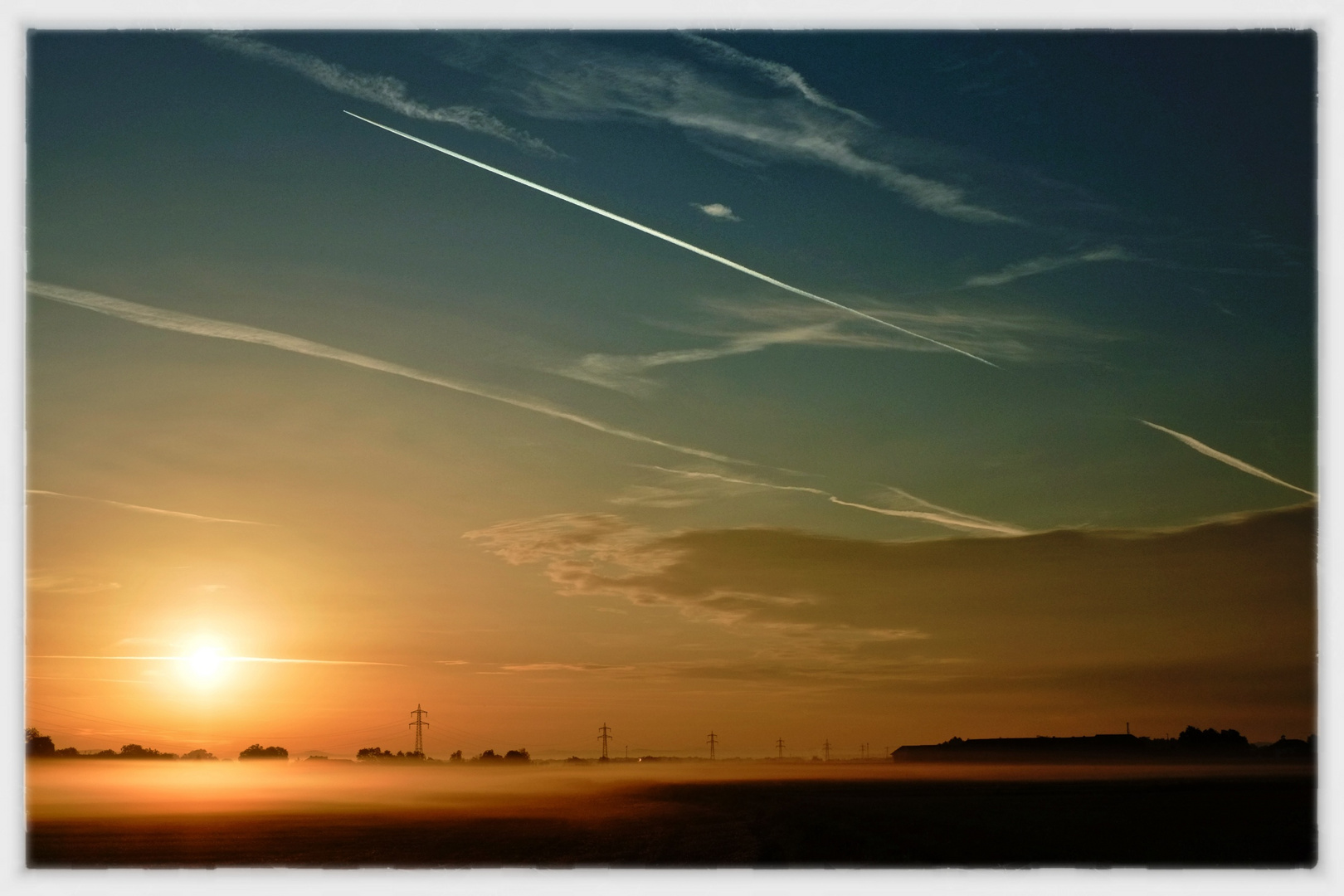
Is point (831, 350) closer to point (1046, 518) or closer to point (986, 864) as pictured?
point (1046, 518)

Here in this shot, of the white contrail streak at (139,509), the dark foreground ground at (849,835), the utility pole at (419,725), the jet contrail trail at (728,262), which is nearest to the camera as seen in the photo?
the dark foreground ground at (849,835)

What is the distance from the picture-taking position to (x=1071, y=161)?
7418 mm

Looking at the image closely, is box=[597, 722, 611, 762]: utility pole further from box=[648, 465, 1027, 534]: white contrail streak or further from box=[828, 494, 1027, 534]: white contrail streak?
box=[828, 494, 1027, 534]: white contrail streak

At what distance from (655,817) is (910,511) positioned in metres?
2.21

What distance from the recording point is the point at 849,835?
285 inches

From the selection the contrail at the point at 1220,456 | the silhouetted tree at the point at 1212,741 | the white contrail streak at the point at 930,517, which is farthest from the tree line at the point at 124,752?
the contrail at the point at 1220,456

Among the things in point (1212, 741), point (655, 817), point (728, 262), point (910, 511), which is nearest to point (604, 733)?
point (655, 817)

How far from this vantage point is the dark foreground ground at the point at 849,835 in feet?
23.1

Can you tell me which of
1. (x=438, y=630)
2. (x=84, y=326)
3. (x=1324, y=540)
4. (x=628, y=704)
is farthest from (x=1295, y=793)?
(x=84, y=326)

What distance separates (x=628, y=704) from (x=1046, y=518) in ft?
8.30

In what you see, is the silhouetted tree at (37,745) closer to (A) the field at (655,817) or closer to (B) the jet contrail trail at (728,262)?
(A) the field at (655,817)

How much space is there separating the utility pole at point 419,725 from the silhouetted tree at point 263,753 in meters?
0.68

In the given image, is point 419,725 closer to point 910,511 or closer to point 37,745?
point 37,745

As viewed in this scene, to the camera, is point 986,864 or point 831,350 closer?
point 986,864
